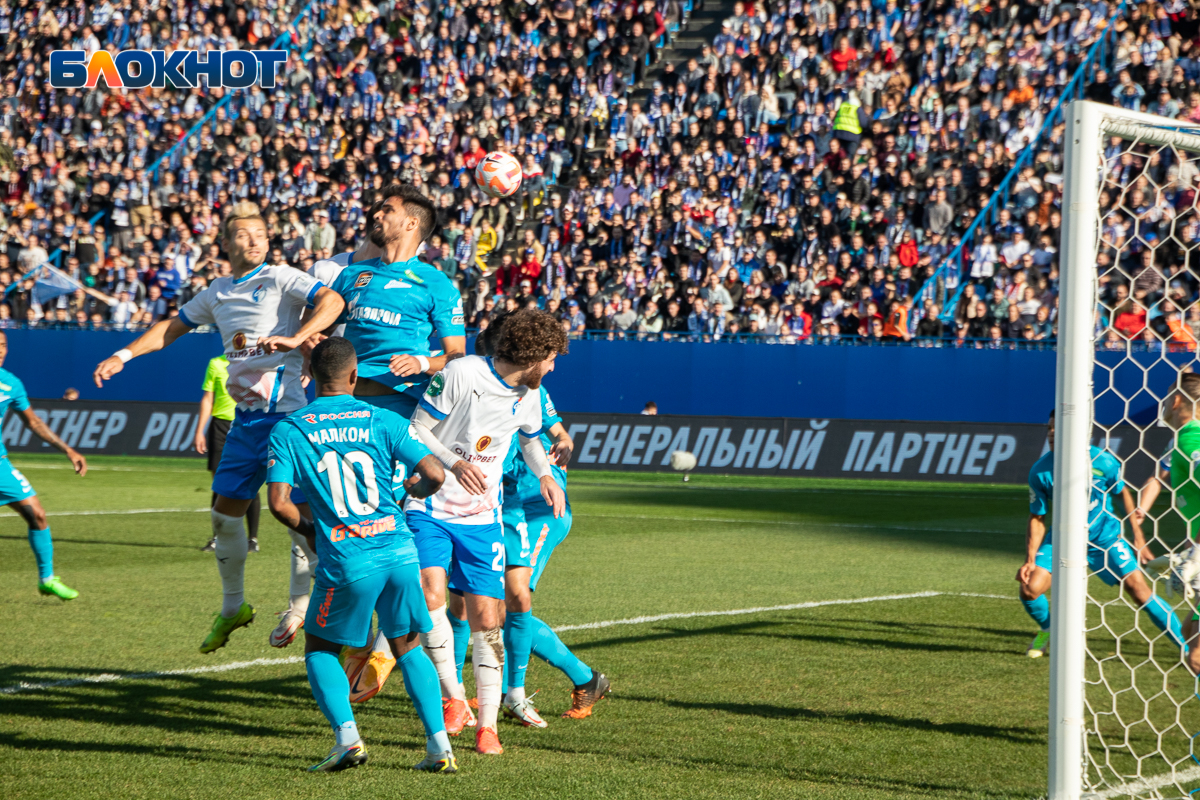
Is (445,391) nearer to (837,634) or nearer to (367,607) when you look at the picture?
(367,607)

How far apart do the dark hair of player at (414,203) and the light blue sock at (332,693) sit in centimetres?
254

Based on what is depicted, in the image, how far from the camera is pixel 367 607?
17.3 ft

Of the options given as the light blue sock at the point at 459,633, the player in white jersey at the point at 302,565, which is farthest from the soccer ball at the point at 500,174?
the light blue sock at the point at 459,633

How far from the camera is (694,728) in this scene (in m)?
6.33

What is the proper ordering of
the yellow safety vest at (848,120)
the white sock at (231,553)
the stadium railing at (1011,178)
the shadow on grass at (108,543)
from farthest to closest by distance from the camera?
the yellow safety vest at (848,120) → the stadium railing at (1011,178) → the shadow on grass at (108,543) → the white sock at (231,553)

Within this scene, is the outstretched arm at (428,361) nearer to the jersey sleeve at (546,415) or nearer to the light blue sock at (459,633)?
the jersey sleeve at (546,415)

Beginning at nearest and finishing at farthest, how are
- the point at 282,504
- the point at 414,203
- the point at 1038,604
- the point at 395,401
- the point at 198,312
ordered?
the point at 282,504 < the point at 395,401 < the point at 414,203 < the point at 198,312 < the point at 1038,604

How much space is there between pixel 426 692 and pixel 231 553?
8.80ft

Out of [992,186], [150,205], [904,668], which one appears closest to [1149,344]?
[992,186]

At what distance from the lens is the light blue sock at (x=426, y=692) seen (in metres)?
5.25

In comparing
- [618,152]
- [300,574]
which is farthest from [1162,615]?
[618,152]

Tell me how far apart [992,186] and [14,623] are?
1924 centimetres

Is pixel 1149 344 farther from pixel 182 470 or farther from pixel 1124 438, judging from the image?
pixel 182 470

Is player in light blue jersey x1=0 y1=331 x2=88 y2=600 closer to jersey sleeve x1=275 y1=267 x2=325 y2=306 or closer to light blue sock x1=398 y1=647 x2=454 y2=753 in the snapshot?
jersey sleeve x1=275 y1=267 x2=325 y2=306
